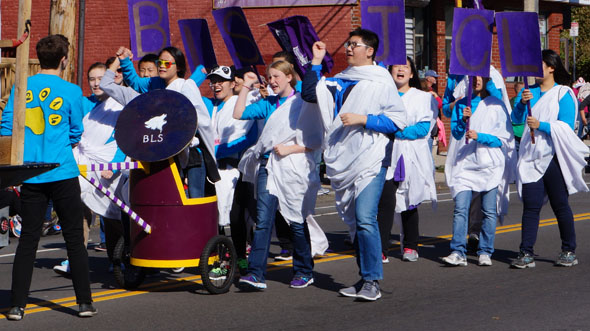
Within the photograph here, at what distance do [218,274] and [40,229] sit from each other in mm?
1540

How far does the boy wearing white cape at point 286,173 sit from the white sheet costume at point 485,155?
6.41 feet

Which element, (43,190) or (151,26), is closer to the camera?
(43,190)

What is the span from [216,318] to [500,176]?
3.63m

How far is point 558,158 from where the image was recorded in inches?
343

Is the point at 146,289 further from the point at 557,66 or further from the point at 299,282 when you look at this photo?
the point at 557,66

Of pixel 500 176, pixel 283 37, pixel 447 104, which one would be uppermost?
pixel 283 37

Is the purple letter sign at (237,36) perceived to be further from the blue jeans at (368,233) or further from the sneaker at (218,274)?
the blue jeans at (368,233)

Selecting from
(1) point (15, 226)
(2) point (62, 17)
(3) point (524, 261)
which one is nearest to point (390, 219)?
(3) point (524, 261)

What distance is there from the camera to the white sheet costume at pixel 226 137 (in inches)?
339

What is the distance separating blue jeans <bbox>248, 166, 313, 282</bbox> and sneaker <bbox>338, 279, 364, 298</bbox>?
0.50m

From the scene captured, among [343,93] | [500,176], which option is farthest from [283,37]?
[500,176]

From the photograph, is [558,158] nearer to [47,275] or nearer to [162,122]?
[162,122]

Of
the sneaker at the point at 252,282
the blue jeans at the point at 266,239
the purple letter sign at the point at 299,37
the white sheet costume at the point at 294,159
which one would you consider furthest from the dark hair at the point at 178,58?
the sneaker at the point at 252,282

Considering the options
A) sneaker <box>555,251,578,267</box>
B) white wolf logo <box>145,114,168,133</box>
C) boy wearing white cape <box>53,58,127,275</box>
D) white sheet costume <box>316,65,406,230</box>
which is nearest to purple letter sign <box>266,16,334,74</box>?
white sheet costume <box>316,65,406,230</box>
